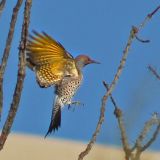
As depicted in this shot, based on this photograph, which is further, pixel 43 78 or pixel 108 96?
pixel 43 78

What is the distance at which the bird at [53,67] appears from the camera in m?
4.13

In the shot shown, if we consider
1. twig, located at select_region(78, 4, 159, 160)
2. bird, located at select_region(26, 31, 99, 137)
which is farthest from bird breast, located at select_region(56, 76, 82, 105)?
twig, located at select_region(78, 4, 159, 160)

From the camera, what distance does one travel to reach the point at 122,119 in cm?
273

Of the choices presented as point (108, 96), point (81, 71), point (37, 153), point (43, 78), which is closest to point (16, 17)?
point (108, 96)

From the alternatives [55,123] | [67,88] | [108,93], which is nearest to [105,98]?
[108,93]

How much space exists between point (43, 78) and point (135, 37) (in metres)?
1.17

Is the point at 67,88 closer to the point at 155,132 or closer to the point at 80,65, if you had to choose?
the point at 80,65

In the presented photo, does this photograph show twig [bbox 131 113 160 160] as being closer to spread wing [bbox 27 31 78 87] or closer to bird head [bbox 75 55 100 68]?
spread wing [bbox 27 31 78 87]

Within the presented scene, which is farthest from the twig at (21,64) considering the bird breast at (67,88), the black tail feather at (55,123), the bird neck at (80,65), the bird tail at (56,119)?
the bird neck at (80,65)

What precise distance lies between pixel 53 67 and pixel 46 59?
71 millimetres

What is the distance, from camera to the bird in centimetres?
413

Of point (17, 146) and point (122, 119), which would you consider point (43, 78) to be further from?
point (17, 146)

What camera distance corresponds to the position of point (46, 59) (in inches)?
167

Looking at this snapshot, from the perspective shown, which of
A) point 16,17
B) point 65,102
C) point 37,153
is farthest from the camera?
point 37,153
